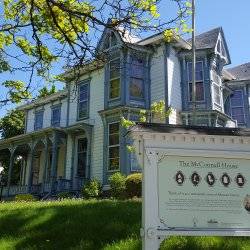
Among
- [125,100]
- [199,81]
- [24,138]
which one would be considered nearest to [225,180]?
[125,100]

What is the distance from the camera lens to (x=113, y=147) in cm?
2494

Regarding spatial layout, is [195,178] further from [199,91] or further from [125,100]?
[199,91]

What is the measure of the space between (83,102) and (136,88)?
475 cm

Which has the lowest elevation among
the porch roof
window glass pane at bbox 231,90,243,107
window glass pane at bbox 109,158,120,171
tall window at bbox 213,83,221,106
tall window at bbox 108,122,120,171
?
window glass pane at bbox 109,158,120,171

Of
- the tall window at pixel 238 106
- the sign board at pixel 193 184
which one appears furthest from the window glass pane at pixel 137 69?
the sign board at pixel 193 184

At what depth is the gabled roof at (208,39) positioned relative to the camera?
2746cm

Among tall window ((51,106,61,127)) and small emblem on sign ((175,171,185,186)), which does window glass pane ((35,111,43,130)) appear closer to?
tall window ((51,106,61,127))

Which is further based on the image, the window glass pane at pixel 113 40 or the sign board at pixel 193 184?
the window glass pane at pixel 113 40

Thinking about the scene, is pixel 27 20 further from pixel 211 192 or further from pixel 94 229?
pixel 211 192

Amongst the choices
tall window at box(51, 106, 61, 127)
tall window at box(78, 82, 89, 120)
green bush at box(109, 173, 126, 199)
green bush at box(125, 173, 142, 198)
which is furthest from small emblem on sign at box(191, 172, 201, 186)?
tall window at box(51, 106, 61, 127)

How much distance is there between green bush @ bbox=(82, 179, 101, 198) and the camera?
2353 cm

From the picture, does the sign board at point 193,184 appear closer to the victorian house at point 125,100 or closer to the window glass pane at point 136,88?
the victorian house at point 125,100

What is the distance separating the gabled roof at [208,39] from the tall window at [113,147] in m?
7.65

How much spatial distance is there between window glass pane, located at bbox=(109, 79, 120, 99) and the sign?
19.4m
